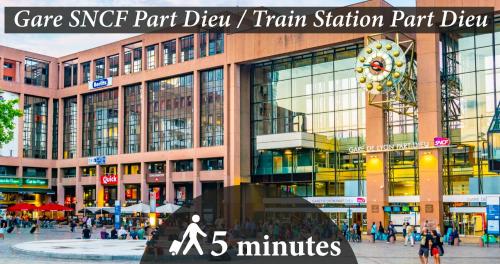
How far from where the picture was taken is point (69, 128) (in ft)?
307

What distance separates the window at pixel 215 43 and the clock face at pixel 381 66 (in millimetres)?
22500

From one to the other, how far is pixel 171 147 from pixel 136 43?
14.7 meters

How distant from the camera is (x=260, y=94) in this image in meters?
70.8

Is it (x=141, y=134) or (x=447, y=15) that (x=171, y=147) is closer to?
(x=141, y=134)

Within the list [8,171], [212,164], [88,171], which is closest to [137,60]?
[88,171]

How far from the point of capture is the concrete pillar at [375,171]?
180 feet

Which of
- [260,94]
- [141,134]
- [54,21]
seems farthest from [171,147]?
[54,21]

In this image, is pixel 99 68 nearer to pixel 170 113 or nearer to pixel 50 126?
pixel 50 126

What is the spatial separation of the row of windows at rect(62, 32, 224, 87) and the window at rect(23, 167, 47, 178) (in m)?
12.1

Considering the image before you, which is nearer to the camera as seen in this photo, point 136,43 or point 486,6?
point 486,6

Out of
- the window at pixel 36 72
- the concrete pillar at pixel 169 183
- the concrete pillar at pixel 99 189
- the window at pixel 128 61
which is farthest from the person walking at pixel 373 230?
the window at pixel 36 72

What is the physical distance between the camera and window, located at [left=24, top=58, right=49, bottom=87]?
92719 millimetres

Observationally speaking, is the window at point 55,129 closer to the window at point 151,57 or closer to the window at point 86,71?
the window at point 86,71

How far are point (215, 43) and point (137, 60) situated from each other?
1474 cm
